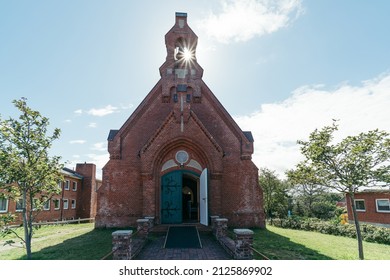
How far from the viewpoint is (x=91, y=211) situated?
1535 inches

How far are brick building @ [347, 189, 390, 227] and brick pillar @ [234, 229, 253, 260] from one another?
2224 cm

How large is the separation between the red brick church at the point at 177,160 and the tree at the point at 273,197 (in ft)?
50.8

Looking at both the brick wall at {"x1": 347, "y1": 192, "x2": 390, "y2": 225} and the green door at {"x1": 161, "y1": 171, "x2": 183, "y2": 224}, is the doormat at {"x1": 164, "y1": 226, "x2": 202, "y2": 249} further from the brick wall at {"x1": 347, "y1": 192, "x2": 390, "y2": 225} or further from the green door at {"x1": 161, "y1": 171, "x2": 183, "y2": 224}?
the brick wall at {"x1": 347, "y1": 192, "x2": 390, "y2": 225}

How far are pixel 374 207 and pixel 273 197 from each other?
10.7 metres

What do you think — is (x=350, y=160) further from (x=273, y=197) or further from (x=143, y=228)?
(x=273, y=197)

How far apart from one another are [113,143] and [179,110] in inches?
213

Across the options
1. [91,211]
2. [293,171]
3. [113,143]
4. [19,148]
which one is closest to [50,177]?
[19,148]

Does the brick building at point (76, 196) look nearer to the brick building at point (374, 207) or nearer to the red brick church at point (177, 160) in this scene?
the red brick church at point (177, 160)

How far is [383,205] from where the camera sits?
2553cm

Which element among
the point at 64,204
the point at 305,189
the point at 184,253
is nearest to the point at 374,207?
the point at 305,189

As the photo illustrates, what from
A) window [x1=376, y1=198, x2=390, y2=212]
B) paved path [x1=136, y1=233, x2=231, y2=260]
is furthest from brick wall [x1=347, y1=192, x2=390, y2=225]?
paved path [x1=136, y1=233, x2=231, y2=260]

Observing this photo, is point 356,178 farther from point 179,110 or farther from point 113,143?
point 113,143

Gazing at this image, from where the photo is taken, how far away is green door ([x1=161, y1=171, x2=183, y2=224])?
1639 centimetres

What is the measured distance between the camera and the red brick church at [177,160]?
16438mm
